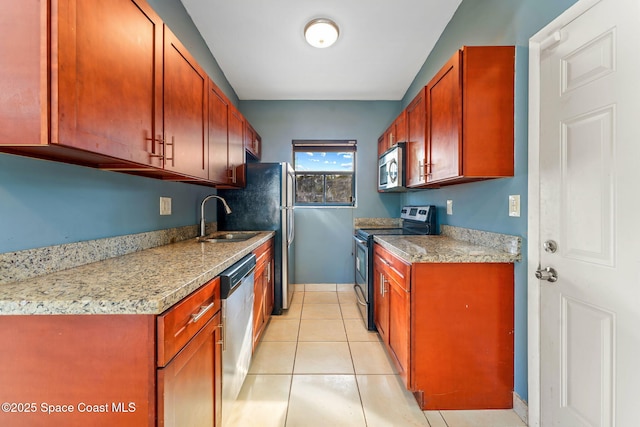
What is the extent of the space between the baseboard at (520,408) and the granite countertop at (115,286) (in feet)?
5.76

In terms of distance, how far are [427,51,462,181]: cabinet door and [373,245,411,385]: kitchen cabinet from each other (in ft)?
2.20

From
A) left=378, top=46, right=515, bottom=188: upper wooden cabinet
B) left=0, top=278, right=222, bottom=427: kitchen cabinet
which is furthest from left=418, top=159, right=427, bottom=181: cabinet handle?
left=0, top=278, right=222, bottom=427: kitchen cabinet

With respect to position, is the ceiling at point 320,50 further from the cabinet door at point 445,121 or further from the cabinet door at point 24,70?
the cabinet door at point 24,70

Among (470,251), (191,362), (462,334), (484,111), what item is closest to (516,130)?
(484,111)

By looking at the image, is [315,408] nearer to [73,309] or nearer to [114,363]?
[114,363]

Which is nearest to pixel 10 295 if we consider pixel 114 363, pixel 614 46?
pixel 114 363

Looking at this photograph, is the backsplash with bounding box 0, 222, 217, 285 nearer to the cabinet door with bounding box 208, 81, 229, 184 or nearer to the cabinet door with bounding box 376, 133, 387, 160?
the cabinet door with bounding box 208, 81, 229, 184

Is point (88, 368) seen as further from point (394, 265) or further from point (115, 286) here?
point (394, 265)

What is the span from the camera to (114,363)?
0.79 m

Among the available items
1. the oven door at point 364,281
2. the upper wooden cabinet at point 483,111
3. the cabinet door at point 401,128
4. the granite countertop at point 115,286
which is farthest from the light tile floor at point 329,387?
the cabinet door at point 401,128

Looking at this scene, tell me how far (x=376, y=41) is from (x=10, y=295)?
2852 mm

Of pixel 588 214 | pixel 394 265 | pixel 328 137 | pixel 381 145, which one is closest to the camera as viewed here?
pixel 588 214

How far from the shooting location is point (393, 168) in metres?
2.67

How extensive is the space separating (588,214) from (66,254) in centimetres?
223
